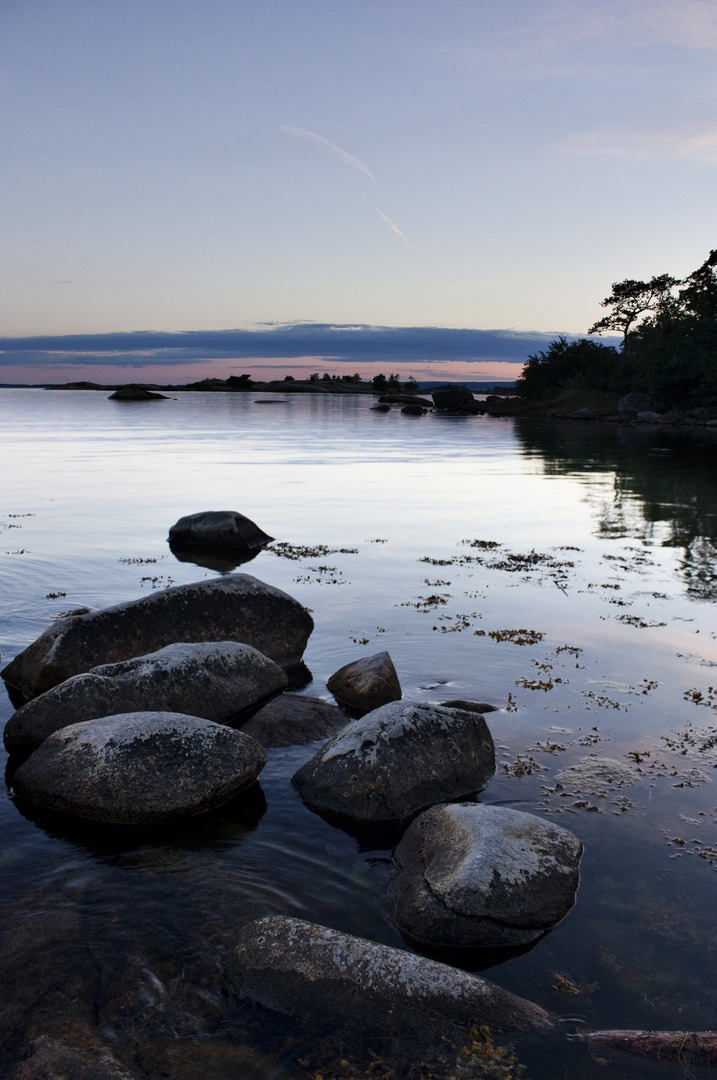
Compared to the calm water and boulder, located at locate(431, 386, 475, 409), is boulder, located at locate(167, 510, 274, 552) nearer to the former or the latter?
the calm water

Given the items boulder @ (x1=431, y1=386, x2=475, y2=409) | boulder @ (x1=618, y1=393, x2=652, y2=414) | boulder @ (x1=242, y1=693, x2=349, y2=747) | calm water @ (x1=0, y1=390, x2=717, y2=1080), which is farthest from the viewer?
boulder @ (x1=431, y1=386, x2=475, y2=409)

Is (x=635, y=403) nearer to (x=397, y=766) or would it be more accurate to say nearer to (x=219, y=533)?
(x=219, y=533)

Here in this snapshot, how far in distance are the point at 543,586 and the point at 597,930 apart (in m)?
12.2

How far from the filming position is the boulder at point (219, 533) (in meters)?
23.3

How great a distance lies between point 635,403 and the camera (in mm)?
104750

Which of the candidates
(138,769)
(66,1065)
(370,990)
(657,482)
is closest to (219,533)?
(138,769)

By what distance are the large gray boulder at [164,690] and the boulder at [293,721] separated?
461 mm

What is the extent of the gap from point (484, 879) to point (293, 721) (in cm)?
458

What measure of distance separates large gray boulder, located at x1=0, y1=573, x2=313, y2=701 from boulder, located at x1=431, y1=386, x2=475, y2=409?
15030 cm

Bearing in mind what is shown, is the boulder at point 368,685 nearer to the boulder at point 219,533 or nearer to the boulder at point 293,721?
the boulder at point 293,721

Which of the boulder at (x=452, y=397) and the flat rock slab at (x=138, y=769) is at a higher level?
the boulder at (x=452, y=397)

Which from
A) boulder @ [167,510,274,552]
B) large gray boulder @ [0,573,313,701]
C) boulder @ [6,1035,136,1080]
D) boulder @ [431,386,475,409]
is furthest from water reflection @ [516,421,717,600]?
boulder @ [431,386,475,409]

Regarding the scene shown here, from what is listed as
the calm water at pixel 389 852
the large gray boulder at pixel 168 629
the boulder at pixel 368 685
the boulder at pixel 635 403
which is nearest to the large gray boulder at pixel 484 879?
the calm water at pixel 389 852

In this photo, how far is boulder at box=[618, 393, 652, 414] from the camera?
103938mm
